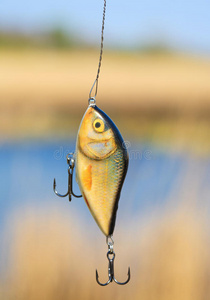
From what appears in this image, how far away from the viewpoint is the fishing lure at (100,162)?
1.42 metres

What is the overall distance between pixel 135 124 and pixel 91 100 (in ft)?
13.5

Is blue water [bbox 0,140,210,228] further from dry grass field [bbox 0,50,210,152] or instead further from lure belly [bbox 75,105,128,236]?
lure belly [bbox 75,105,128,236]

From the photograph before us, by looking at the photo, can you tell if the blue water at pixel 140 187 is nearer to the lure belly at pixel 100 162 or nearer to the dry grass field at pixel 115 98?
the dry grass field at pixel 115 98

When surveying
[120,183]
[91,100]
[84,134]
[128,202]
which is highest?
[91,100]

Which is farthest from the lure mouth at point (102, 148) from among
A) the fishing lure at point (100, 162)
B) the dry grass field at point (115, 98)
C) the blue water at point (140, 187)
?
the dry grass field at point (115, 98)

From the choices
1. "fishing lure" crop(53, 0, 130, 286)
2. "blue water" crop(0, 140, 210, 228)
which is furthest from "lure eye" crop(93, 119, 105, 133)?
"blue water" crop(0, 140, 210, 228)

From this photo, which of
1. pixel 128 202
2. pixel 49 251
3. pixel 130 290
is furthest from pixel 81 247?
pixel 128 202

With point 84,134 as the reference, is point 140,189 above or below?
below

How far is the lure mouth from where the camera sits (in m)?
1.42

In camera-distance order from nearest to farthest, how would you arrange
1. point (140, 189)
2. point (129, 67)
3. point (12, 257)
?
point (12, 257) → point (140, 189) → point (129, 67)

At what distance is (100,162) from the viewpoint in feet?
4.74

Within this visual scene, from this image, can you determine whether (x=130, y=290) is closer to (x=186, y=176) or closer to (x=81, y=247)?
(x=81, y=247)

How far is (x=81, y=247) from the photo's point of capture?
2486 millimetres

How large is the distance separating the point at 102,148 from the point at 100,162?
0.05 m
